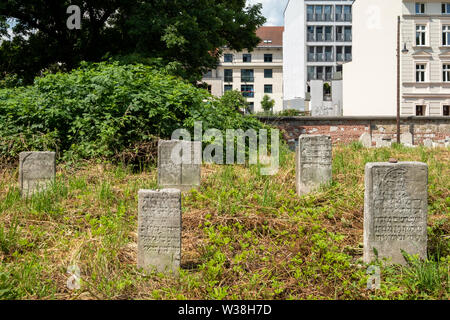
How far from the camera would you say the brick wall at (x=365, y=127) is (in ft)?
70.1

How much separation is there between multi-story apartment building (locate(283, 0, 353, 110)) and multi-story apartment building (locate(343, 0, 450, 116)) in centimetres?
1569

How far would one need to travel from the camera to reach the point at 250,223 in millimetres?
4594

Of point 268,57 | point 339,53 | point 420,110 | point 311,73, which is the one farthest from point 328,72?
point 420,110

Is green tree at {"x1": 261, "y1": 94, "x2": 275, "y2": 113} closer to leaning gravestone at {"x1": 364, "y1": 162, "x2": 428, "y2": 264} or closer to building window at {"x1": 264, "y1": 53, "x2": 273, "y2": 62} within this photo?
building window at {"x1": 264, "y1": 53, "x2": 273, "y2": 62}

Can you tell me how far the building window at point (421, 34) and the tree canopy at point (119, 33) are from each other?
19.6m

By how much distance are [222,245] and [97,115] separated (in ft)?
16.7

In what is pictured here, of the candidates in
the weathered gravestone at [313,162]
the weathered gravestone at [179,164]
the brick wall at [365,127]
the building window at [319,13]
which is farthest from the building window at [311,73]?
the weathered gravestone at [179,164]

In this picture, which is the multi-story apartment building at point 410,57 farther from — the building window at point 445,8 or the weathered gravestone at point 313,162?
the weathered gravestone at point 313,162

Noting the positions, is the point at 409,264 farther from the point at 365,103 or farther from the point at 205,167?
the point at 365,103

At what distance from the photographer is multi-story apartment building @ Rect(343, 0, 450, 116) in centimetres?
3031

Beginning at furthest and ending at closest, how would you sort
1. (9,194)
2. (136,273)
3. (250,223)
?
(9,194) → (250,223) → (136,273)

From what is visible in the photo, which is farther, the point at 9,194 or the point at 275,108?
the point at 275,108
